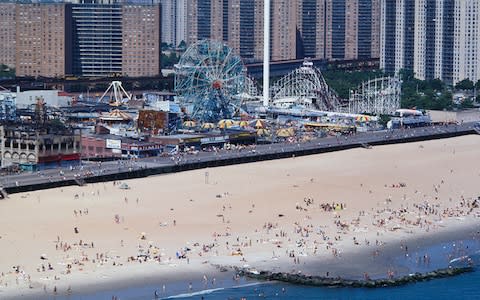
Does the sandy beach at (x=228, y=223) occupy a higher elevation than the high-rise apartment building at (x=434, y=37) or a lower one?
lower

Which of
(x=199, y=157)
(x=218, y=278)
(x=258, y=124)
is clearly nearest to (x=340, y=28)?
(x=258, y=124)

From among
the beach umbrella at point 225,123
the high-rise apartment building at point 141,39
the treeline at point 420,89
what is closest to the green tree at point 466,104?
the treeline at point 420,89

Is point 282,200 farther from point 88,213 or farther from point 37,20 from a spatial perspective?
point 37,20

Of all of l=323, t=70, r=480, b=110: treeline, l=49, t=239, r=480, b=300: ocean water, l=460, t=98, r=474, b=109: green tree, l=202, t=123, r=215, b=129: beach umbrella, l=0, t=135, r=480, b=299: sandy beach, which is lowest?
l=49, t=239, r=480, b=300: ocean water

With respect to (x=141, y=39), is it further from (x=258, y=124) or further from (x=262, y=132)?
(x=262, y=132)

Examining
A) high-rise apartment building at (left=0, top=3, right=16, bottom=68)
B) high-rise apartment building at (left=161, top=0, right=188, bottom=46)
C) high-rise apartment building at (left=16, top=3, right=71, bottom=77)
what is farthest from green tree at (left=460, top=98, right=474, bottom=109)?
high-rise apartment building at (left=161, top=0, right=188, bottom=46)

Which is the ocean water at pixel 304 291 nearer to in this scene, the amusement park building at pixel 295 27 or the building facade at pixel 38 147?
the building facade at pixel 38 147

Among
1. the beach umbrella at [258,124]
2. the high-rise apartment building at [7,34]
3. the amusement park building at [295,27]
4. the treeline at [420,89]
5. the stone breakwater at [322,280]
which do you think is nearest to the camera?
the stone breakwater at [322,280]

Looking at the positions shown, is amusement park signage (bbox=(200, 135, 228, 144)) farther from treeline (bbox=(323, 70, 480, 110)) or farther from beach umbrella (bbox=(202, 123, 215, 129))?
treeline (bbox=(323, 70, 480, 110))
